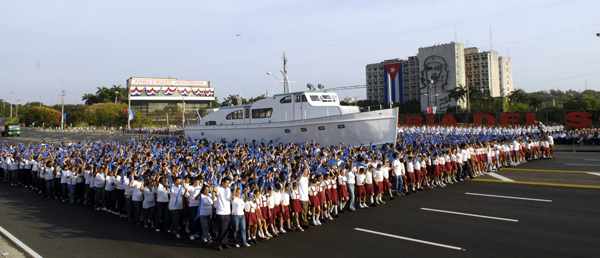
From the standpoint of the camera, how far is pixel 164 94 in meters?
114

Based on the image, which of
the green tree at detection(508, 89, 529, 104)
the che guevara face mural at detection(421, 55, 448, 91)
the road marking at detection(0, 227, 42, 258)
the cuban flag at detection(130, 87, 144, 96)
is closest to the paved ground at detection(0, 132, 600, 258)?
the road marking at detection(0, 227, 42, 258)

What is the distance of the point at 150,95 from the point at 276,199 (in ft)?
367

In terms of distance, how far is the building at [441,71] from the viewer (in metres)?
113

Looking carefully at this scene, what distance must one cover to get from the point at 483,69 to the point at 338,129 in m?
125

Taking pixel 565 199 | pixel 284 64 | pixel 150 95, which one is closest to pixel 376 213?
pixel 565 199

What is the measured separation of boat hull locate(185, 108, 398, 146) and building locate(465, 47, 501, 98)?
4735 inches

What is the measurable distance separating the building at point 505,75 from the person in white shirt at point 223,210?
14782cm

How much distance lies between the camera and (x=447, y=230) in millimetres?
8875

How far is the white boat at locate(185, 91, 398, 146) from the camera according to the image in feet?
66.1

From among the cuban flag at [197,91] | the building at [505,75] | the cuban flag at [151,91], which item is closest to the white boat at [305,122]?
the cuban flag at [151,91]

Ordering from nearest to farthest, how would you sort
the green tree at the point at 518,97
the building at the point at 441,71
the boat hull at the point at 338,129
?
the boat hull at the point at 338,129 → the green tree at the point at 518,97 → the building at the point at 441,71

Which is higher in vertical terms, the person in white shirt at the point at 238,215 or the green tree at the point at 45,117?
the green tree at the point at 45,117

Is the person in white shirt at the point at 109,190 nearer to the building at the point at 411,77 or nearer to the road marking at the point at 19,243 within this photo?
the road marking at the point at 19,243

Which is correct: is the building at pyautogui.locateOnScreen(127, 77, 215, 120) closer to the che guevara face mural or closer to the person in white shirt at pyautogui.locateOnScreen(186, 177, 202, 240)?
the che guevara face mural
